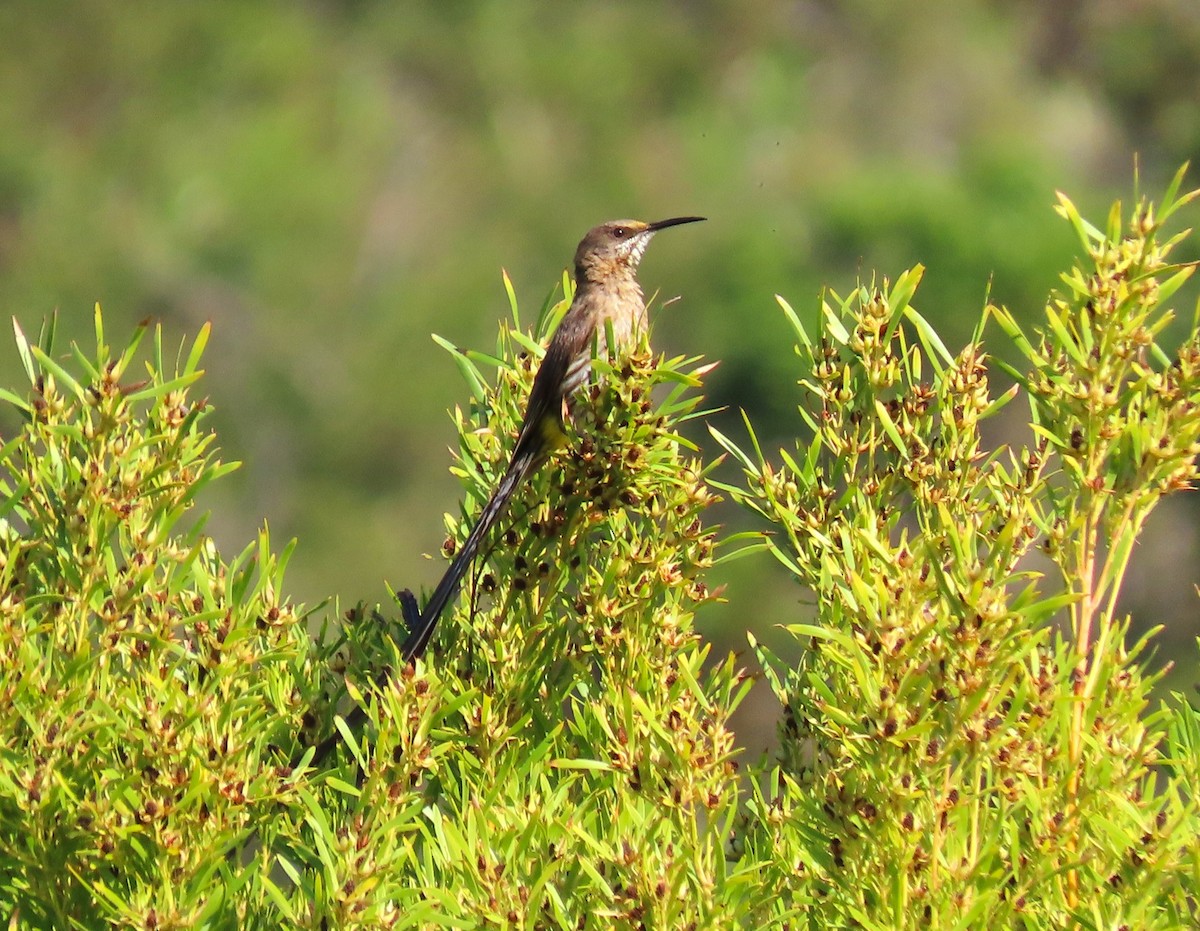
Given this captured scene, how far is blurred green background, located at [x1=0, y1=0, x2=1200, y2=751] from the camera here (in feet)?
95.0

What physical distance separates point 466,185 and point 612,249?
29917mm

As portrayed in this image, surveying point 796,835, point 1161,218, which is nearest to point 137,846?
point 796,835

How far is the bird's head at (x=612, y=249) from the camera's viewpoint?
599 centimetres

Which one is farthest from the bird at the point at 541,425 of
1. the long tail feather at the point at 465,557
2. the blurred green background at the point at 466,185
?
the blurred green background at the point at 466,185

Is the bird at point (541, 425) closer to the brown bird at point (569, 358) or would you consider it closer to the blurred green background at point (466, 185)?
the brown bird at point (569, 358)

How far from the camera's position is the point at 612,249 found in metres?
6.04

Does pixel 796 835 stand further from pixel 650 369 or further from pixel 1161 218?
pixel 1161 218

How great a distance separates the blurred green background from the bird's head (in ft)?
57.8

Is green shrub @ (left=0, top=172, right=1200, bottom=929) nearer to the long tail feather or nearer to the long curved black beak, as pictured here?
the long tail feather

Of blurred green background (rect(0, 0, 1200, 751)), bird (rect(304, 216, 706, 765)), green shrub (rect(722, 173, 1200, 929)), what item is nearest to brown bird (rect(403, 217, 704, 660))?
bird (rect(304, 216, 706, 765))

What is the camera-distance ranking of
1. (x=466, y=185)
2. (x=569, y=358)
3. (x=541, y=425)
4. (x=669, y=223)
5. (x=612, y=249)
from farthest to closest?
(x=466, y=185)
(x=612, y=249)
(x=669, y=223)
(x=569, y=358)
(x=541, y=425)

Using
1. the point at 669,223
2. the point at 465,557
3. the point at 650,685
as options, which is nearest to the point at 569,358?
the point at 465,557

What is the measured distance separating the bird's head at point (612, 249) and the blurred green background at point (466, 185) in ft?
57.8

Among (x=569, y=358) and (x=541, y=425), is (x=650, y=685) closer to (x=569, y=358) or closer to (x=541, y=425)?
(x=541, y=425)
